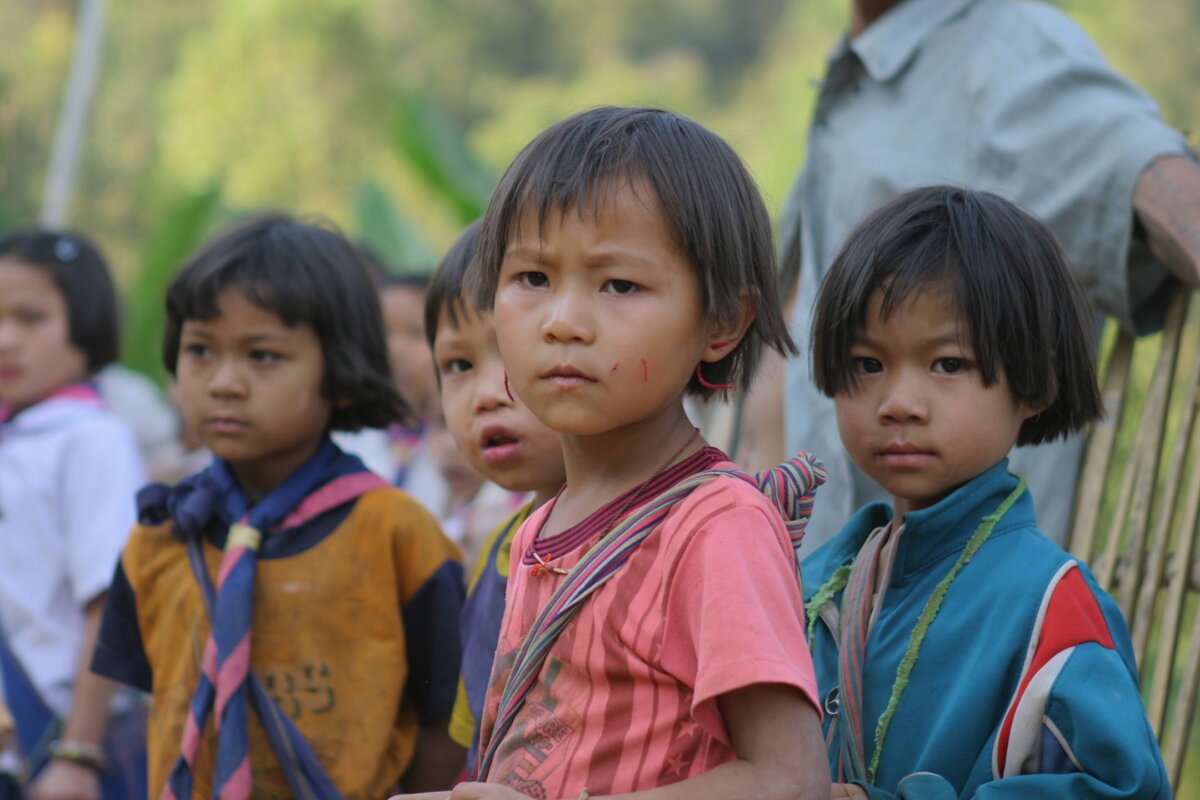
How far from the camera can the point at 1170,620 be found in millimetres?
2934

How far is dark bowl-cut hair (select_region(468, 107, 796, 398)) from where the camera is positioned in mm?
1849

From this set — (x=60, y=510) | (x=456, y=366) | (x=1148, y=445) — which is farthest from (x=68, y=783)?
(x=1148, y=445)

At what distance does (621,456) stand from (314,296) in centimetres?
144

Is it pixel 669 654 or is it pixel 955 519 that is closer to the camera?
pixel 669 654

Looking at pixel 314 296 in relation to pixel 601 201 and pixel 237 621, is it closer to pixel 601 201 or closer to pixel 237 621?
pixel 237 621

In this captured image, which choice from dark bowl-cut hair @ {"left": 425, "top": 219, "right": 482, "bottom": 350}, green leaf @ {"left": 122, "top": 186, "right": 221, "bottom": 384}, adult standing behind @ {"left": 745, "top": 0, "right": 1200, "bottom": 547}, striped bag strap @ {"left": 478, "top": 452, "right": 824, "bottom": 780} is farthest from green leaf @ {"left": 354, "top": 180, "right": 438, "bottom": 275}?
striped bag strap @ {"left": 478, "top": 452, "right": 824, "bottom": 780}

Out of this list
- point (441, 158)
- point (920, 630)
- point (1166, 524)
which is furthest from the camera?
point (441, 158)

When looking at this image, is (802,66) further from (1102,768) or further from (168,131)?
(1102,768)

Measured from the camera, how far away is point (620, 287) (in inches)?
72.9

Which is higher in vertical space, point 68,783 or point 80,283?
point 80,283

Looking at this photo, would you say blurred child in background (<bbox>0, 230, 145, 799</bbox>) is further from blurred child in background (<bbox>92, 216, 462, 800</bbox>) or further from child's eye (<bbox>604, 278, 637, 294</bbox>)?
child's eye (<bbox>604, 278, 637, 294</bbox>)

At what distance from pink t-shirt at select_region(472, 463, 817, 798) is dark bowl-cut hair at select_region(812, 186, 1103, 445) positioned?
1.90ft

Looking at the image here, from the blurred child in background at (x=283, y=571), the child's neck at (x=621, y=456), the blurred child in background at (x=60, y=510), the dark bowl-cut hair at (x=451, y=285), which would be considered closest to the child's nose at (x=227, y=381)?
the blurred child in background at (x=283, y=571)

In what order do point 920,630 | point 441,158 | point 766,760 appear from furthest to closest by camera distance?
1. point 441,158
2. point 920,630
3. point 766,760
